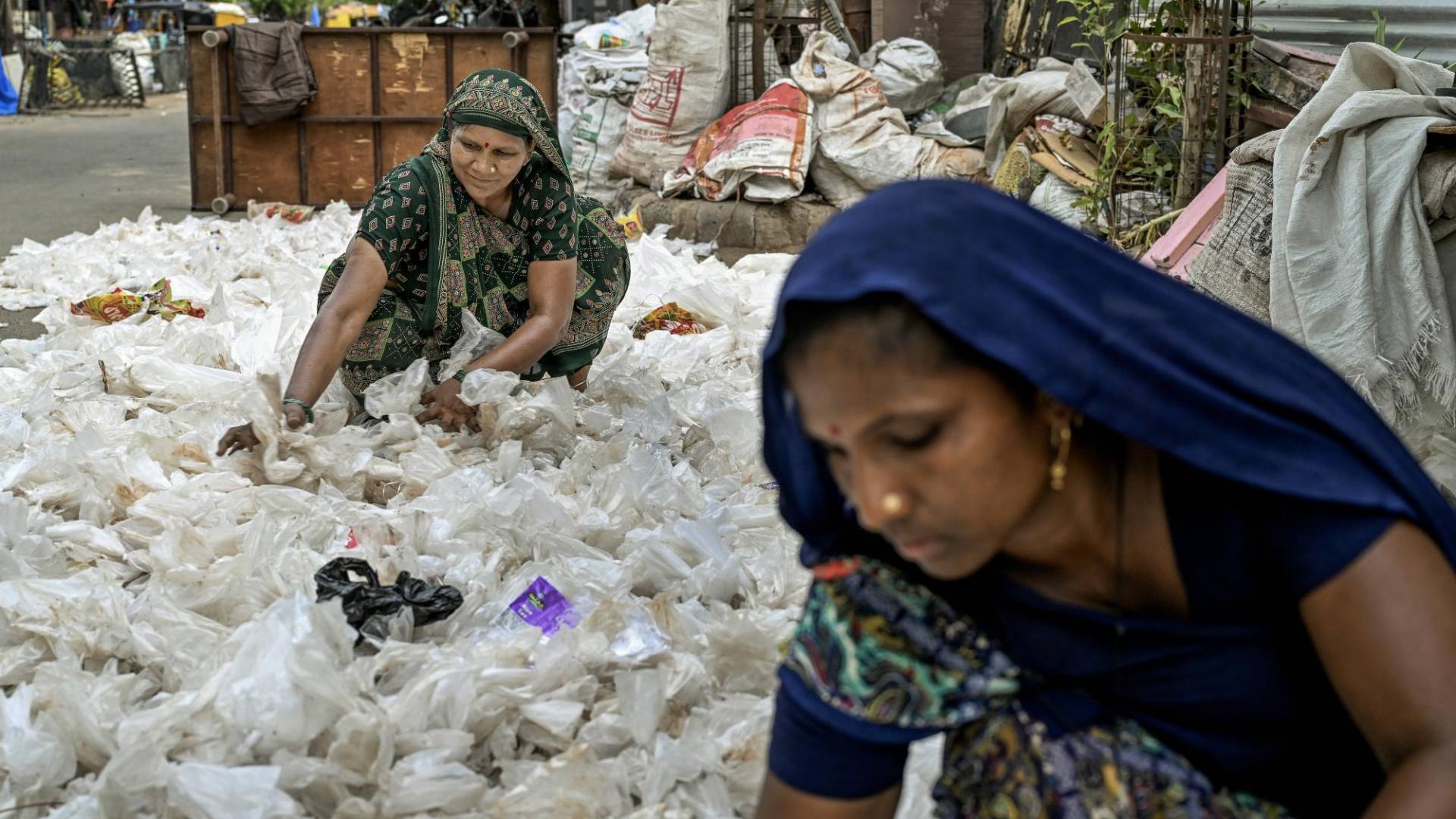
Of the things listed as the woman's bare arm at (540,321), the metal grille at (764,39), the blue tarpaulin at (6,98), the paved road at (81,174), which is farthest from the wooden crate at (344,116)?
the blue tarpaulin at (6,98)

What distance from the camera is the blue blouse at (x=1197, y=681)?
4.41ft

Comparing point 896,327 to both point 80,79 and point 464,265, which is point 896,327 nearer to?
point 464,265

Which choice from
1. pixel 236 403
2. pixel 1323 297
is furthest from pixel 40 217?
pixel 1323 297

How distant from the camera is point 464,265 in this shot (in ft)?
12.9

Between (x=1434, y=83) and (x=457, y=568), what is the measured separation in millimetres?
2739

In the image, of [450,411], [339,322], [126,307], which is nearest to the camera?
[339,322]

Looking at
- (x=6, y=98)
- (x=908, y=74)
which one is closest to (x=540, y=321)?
(x=908, y=74)

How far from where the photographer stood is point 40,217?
8492mm

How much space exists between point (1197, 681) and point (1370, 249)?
2.17 m

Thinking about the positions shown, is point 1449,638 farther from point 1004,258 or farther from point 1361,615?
point 1004,258

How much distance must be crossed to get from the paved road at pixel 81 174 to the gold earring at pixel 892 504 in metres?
4.95

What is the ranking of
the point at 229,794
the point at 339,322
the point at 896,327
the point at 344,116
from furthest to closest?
the point at 344,116 < the point at 339,322 < the point at 229,794 < the point at 896,327

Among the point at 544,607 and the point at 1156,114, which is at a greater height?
the point at 1156,114

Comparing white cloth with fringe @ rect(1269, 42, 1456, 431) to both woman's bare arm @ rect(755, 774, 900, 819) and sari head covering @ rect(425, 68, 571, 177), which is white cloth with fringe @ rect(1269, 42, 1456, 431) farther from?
woman's bare arm @ rect(755, 774, 900, 819)
